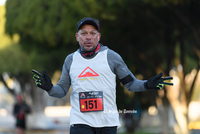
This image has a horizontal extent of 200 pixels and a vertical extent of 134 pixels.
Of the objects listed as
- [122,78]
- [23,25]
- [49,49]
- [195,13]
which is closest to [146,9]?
[195,13]

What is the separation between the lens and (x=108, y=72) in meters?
3.96

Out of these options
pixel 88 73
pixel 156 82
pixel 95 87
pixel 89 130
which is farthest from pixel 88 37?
pixel 89 130

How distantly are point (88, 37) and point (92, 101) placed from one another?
649mm

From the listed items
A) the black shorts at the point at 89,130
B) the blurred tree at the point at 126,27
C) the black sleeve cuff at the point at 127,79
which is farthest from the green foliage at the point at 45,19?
the black shorts at the point at 89,130

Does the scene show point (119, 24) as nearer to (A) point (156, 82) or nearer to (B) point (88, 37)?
(B) point (88, 37)

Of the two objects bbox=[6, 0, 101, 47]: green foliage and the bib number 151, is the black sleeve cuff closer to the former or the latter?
the bib number 151

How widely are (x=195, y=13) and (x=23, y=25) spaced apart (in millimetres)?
7921

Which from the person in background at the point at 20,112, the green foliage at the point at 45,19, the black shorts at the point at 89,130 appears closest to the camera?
the black shorts at the point at 89,130

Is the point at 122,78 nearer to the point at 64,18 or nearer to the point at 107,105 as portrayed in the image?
the point at 107,105

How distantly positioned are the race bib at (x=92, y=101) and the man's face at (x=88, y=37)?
1.50 feet

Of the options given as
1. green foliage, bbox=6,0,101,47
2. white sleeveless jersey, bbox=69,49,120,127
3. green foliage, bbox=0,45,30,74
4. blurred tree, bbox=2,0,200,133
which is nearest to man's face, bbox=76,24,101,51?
white sleeveless jersey, bbox=69,49,120,127

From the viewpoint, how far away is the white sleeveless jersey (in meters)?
3.88

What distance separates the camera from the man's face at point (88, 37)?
406cm

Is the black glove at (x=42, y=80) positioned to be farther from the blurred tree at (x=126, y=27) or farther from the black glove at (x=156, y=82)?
the blurred tree at (x=126, y=27)
